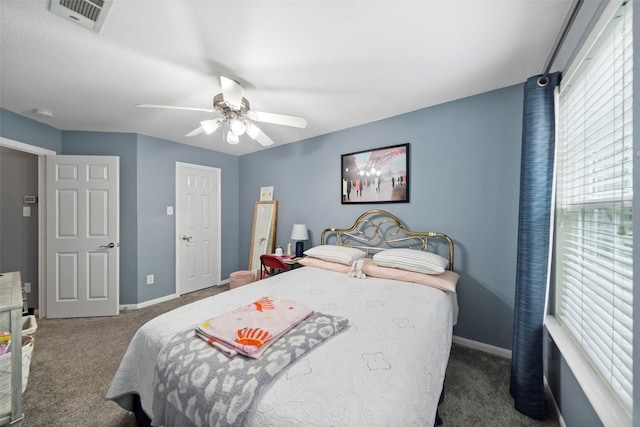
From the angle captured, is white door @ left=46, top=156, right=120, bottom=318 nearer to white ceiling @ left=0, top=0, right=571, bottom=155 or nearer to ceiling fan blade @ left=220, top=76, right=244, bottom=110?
white ceiling @ left=0, top=0, right=571, bottom=155

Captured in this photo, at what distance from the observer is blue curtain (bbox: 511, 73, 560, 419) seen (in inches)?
61.4

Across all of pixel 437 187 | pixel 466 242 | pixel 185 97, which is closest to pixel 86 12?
pixel 185 97

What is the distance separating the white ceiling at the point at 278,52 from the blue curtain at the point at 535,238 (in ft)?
1.42

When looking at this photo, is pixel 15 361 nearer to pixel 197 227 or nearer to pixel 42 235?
pixel 42 235

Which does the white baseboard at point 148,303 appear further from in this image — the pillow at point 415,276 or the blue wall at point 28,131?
the pillow at point 415,276

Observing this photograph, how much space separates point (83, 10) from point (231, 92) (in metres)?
0.82

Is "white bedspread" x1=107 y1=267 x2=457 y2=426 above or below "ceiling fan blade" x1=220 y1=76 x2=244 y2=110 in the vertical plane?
below

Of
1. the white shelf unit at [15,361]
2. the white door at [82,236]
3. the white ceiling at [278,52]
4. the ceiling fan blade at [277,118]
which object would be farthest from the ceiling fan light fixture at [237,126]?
the white door at [82,236]

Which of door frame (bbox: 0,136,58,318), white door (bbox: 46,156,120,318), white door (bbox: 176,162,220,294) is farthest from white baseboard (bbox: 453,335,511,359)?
door frame (bbox: 0,136,58,318)

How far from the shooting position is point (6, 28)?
145 centimetres

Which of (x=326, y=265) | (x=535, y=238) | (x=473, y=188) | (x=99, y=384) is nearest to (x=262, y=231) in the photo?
(x=326, y=265)

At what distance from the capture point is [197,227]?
4027 mm

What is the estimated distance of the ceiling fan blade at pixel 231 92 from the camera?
1681 millimetres

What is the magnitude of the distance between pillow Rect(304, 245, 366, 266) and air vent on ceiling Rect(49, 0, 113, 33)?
8.07 feet
